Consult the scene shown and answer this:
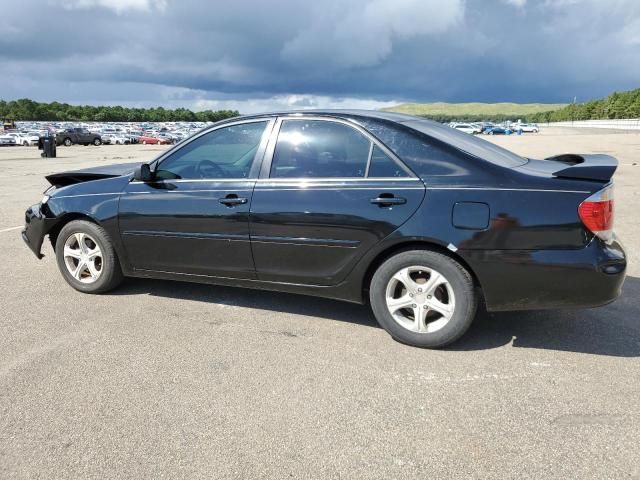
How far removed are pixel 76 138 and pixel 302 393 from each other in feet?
168

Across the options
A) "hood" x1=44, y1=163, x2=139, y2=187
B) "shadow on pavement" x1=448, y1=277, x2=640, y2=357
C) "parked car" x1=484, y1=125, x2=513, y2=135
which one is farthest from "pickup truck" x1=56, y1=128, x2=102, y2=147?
"parked car" x1=484, y1=125, x2=513, y2=135

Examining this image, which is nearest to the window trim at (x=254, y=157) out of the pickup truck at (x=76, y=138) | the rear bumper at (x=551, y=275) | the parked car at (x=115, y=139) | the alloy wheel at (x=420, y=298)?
the alloy wheel at (x=420, y=298)

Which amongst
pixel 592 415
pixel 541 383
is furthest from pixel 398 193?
pixel 592 415

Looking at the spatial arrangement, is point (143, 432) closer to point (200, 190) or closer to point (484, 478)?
A: point (484, 478)

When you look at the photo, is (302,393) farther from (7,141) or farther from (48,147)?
(7,141)

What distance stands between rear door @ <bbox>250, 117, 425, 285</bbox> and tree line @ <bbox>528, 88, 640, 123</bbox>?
95.1 metres

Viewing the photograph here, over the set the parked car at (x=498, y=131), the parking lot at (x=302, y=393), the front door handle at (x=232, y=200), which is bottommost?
the parking lot at (x=302, y=393)

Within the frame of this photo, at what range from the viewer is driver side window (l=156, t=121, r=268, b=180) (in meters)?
4.11

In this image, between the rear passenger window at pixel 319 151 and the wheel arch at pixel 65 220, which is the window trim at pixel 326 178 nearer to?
the rear passenger window at pixel 319 151

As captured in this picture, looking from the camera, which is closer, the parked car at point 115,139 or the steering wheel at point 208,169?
the steering wheel at point 208,169

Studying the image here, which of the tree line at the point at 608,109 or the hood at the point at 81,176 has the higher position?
the tree line at the point at 608,109

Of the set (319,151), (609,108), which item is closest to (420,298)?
(319,151)

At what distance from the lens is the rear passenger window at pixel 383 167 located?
11.5 feet

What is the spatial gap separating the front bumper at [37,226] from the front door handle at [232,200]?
1955 mm
